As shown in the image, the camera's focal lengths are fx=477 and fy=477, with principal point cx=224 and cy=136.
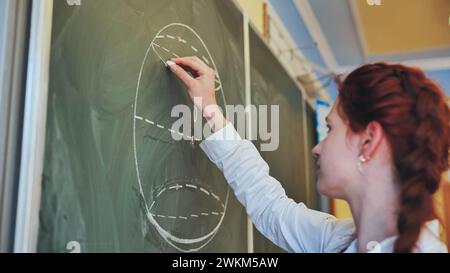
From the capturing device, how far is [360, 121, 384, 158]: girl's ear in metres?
0.80

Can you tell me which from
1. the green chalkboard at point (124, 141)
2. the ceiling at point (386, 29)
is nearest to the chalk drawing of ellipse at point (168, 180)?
the green chalkboard at point (124, 141)

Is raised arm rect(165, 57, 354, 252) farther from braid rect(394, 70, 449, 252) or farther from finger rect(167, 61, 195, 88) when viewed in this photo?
braid rect(394, 70, 449, 252)

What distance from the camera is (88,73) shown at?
2.30ft

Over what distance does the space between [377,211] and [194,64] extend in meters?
0.45

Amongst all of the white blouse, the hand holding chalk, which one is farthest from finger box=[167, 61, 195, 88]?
the white blouse

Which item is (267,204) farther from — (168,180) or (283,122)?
(283,122)

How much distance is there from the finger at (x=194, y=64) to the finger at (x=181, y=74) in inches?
0.7

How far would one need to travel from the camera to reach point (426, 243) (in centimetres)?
77

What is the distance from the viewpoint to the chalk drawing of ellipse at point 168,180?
0.81 meters

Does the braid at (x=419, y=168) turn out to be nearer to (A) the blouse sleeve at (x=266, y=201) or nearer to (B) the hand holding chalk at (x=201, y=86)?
(A) the blouse sleeve at (x=266, y=201)

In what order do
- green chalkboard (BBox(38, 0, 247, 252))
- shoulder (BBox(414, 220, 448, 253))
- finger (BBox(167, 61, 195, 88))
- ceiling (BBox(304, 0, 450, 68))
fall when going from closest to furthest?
green chalkboard (BBox(38, 0, 247, 252)) → shoulder (BBox(414, 220, 448, 253)) → finger (BBox(167, 61, 195, 88)) → ceiling (BBox(304, 0, 450, 68))

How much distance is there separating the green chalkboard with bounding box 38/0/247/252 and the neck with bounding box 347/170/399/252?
1.07 feet

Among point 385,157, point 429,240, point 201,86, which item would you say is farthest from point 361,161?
point 201,86
